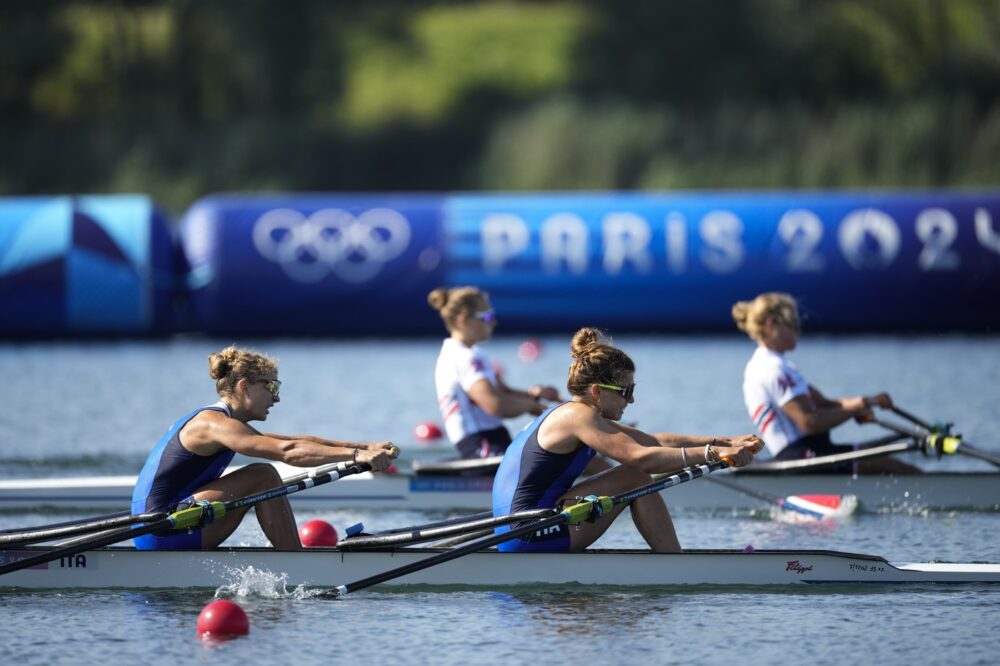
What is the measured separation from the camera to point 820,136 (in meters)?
35.0

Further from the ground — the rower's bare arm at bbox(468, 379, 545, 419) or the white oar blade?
the rower's bare arm at bbox(468, 379, 545, 419)

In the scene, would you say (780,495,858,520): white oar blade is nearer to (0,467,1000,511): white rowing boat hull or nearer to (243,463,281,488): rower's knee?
(0,467,1000,511): white rowing boat hull

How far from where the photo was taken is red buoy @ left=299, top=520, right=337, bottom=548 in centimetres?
1071

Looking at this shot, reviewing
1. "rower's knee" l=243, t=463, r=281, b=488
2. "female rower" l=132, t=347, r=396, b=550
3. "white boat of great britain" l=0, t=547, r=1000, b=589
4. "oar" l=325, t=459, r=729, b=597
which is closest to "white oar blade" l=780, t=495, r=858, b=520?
"white boat of great britain" l=0, t=547, r=1000, b=589

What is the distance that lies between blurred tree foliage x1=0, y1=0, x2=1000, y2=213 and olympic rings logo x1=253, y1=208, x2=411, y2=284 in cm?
1150

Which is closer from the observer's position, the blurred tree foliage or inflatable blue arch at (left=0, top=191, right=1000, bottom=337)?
inflatable blue arch at (left=0, top=191, right=1000, bottom=337)

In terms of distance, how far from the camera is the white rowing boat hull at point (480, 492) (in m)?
12.3

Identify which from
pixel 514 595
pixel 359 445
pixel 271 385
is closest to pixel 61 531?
pixel 271 385

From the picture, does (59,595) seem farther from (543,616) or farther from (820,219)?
(820,219)

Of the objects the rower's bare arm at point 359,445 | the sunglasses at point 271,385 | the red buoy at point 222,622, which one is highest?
the sunglasses at point 271,385

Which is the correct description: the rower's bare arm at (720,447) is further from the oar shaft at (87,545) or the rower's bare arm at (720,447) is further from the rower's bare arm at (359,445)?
the oar shaft at (87,545)

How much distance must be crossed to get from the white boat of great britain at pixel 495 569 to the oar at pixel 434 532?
55 millimetres

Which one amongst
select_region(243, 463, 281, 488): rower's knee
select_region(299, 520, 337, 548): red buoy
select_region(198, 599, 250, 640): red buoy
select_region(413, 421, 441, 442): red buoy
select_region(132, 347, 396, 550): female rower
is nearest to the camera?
select_region(198, 599, 250, 640): red buoy

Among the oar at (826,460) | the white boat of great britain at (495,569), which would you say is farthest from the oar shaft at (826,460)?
the white boat of great britain at (495,569)
